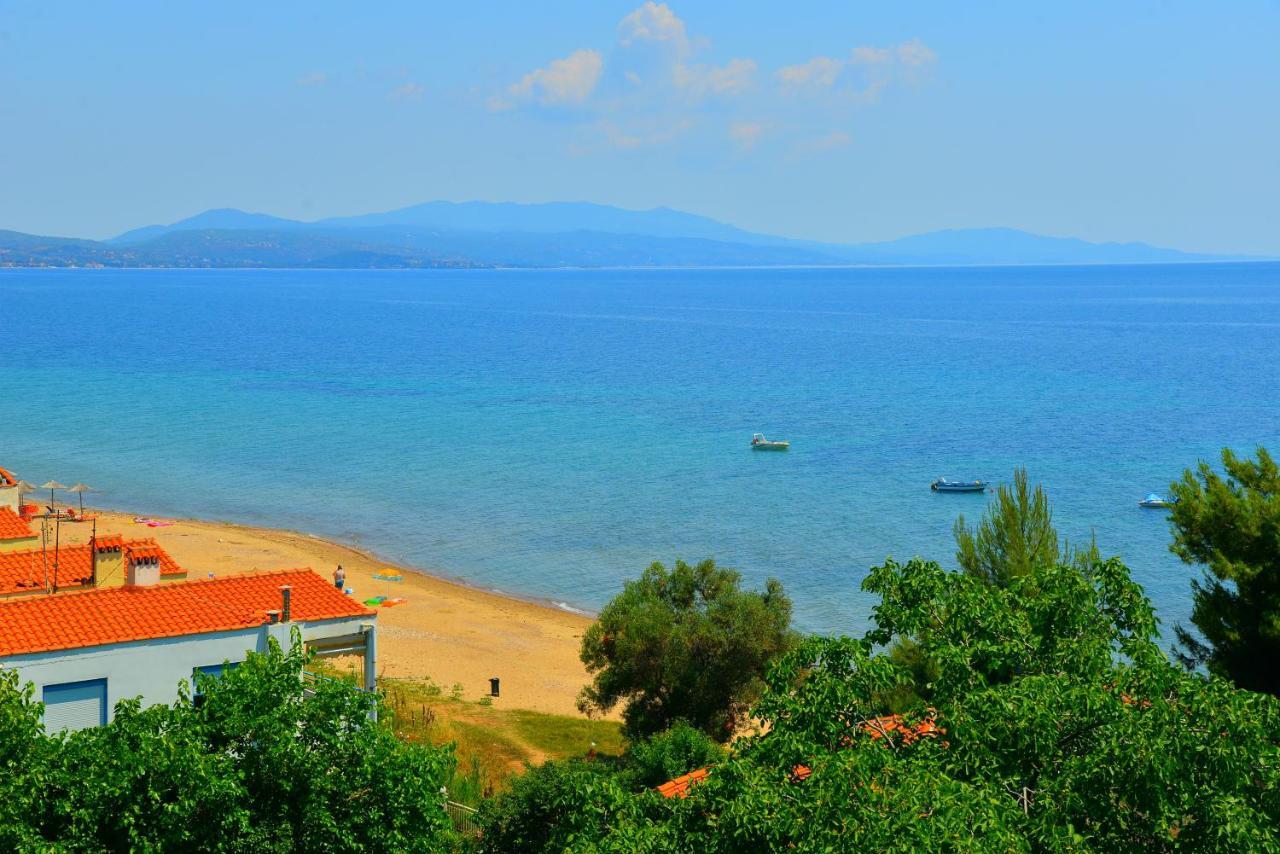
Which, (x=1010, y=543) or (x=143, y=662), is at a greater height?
(x=1010, y=543)

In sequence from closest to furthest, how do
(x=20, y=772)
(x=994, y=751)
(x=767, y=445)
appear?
(x=994, y=751)
(x=20, y=772)
(x=767, y=445)

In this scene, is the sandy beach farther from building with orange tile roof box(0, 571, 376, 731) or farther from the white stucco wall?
the white stucco wall

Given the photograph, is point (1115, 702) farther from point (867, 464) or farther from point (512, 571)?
point (867, 464)

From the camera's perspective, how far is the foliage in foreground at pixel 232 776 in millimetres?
11070

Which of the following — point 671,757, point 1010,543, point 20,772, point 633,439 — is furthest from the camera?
point 633,439

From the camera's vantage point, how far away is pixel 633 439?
3009 inches

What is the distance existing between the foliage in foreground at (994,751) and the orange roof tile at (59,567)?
13122mm

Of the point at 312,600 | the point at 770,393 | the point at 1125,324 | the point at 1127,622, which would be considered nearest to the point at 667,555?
the point at 312,600

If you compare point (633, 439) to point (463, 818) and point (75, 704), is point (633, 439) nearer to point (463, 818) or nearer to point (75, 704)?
point (463, 818)

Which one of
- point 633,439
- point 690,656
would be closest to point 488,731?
point 690,656

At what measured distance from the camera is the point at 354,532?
174 feet

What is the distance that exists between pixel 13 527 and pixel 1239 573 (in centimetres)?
2260

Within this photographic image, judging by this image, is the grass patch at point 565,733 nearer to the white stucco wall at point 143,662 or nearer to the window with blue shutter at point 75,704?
the white stucco wall at point 143,662

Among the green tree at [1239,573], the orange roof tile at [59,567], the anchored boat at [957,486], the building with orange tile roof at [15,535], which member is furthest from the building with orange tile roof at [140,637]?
the anchored boat at [957,486]
